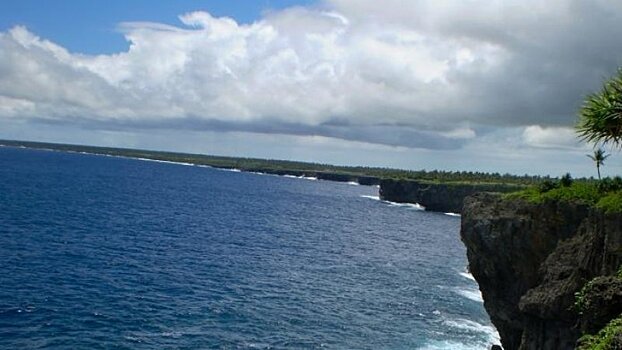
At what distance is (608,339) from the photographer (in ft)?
66.0

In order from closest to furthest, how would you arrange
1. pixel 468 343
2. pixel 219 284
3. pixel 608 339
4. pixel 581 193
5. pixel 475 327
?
pixel 608 339, pixel 581 193, pixel 468 343, pixel 475 327, pixel 219 284

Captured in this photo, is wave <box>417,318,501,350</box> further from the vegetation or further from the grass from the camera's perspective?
the grass

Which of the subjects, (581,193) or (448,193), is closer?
(581,193)

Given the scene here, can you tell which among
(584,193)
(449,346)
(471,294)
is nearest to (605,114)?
(584,193)

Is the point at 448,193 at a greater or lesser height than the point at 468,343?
greater

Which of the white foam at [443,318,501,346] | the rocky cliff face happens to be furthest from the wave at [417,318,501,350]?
the rocky cliff face

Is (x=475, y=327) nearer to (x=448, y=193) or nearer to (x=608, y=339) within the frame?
(x=608, y=339)

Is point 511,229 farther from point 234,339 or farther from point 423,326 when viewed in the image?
point 234,339

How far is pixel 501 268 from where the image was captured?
145ft

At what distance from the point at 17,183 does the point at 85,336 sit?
131 meters

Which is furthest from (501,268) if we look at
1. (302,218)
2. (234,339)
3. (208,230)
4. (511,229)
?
(302,218)

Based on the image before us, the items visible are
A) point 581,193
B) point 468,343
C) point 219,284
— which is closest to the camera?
point 581,193

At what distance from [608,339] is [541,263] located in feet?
67.6

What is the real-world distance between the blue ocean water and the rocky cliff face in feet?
26.8
